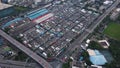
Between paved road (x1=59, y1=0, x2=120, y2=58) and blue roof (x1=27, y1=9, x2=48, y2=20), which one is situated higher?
blue roof (x1=27, y1=9, x2=48, y2=20)

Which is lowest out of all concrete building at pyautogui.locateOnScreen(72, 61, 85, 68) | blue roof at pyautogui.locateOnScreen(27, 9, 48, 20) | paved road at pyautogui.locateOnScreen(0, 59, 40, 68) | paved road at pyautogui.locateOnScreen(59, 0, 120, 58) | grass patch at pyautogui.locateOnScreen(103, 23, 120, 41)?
grass patch at pyautogui.locateOnScreen(103, 23, 120, 41)

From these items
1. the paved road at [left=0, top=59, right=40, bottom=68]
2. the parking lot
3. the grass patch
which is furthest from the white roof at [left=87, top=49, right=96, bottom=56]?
the paved road at [left=0, top=59, right=40, bottom=68]

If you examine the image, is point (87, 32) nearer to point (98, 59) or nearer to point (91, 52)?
point (91, 52)

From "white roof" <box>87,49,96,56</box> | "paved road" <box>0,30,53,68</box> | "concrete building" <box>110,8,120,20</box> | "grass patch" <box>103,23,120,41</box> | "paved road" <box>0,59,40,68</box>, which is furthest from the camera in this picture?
"concrete building" <box>110,8,120,20</box>

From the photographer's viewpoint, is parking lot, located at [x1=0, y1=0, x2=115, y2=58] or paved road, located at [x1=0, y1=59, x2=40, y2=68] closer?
paved road, located at [x1=0, y1=59, x2=40, y2=68]

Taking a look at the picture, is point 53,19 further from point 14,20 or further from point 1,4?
point 1,4

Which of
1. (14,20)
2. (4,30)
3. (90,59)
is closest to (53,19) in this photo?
(14,20)

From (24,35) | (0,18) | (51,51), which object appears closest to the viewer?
(51,51)

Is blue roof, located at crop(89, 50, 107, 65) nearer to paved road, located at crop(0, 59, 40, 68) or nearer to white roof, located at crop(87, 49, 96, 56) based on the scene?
white roof, located at crop(87, 49, 96, 56)

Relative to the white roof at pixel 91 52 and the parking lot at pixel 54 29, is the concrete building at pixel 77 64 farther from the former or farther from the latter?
the parking lot at pixel 54 29

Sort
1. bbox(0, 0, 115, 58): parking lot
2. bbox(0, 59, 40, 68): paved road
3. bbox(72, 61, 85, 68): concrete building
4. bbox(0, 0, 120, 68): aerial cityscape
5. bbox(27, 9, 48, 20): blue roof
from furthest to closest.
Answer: bbox(27, 9, 48, 20): blue roof
bbox(0, 0, 115, 58): parking lot
bbox(0, 0, 120, 68): aerial cityscape
bbox(72, 61, 85, 68): concrete building
bbox(0, 59, 40, 68): paved road
